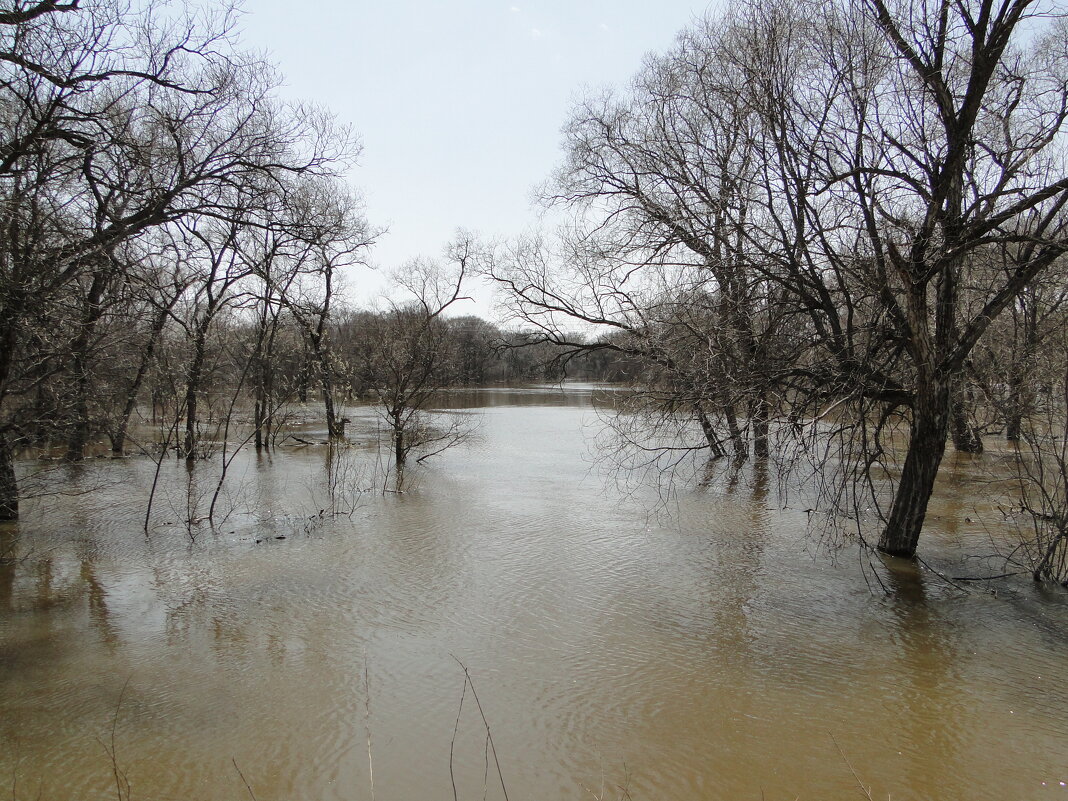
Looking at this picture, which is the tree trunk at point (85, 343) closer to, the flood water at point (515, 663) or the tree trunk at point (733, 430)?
the flood water at point (515, 663)

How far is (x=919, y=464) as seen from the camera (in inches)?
295

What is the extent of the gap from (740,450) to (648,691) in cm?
475

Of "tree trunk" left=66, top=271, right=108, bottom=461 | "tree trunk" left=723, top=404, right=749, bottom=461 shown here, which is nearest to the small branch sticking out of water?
"tree trunk" left=723, top=404, right=749, bottom=461

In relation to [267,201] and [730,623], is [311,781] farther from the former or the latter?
[267,201]

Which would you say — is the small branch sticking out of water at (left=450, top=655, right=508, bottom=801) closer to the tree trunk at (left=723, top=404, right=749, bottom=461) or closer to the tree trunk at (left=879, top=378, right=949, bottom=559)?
the tree trunk at (left=723, top=404, right=749, bottom=461)

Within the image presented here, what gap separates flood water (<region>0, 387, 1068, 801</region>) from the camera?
14.2 feet

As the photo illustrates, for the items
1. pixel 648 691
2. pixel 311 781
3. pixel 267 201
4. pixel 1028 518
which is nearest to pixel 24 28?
pixel 267 201

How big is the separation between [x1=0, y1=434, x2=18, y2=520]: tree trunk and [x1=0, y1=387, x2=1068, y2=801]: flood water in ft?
1.61

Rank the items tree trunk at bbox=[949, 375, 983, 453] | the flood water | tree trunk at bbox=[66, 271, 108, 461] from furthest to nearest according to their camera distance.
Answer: tree trunk at bbox=[949, 375, 983, 453] → tree trunk at bbox=[66, 271, 108, 461] → the flood water

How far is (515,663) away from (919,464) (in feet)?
16.8

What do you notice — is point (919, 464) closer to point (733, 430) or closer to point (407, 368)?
point (733, 430)

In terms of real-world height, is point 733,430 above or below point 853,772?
above

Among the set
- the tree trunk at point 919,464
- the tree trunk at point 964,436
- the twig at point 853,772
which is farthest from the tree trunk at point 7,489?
the tree trunk at point 964,436

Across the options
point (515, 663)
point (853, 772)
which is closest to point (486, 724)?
point (515, 663)
